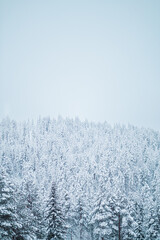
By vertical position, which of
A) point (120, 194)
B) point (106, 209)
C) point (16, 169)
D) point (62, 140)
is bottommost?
point (106, 209)

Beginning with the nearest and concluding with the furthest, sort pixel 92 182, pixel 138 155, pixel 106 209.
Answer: pixel 106 209 → pixel 92 182 → pixel 138 155

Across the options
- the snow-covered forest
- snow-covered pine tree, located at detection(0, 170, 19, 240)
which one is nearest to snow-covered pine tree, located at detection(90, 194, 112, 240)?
the snow-covered forest

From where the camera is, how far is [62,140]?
141m

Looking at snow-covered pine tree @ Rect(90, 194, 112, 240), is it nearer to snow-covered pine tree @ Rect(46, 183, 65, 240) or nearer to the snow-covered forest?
the snow-covered forest

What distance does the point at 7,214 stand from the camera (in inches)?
683

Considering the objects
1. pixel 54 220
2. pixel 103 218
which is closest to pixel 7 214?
pixel 54 220

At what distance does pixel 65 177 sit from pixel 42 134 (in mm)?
62642

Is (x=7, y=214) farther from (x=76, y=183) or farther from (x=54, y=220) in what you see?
Answer: (x=76, y=183)

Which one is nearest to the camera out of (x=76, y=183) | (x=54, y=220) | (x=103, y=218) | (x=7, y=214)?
(x=7, y=214)

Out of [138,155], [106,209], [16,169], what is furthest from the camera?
[138,155]

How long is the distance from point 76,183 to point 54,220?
7035cm

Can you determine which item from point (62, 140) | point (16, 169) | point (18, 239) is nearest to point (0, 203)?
point (18, 239)

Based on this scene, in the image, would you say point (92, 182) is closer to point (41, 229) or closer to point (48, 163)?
point (48, 163)

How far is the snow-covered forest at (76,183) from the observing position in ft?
78.8
